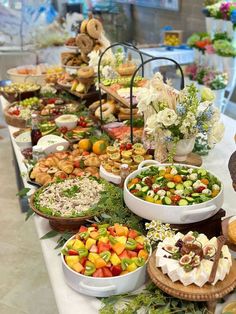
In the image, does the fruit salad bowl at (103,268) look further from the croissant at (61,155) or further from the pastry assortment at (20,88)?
the pastry assortment at (20,88)

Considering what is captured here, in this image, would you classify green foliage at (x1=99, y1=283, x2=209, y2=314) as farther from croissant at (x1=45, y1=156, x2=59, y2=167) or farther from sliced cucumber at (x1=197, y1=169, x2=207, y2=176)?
croissant at (x1=45, y1=156, x2=59, y2=167)

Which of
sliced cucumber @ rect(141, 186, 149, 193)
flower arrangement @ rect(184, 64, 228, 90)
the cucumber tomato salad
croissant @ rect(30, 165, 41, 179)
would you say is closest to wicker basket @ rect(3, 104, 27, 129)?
croissant @ rect(30, 165, 41, 179)

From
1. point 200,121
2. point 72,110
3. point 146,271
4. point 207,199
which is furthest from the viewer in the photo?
point 72,110

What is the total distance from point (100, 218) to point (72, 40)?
2013 mm

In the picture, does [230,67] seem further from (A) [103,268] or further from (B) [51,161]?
(A) [103,268]

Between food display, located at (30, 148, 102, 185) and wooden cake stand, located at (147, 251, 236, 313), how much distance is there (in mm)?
756

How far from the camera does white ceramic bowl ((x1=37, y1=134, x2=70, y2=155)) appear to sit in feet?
6.73

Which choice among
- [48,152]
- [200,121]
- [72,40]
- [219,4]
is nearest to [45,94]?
[72,40]

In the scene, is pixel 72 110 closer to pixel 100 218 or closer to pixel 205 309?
pixel 100 218

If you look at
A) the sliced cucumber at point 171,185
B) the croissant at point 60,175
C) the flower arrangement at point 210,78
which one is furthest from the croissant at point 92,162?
the flower arrangement at point 210,78

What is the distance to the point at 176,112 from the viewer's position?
5.33ft

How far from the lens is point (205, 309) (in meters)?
1.06

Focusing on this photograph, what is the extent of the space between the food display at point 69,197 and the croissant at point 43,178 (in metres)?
0.11

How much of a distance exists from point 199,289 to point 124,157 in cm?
80
